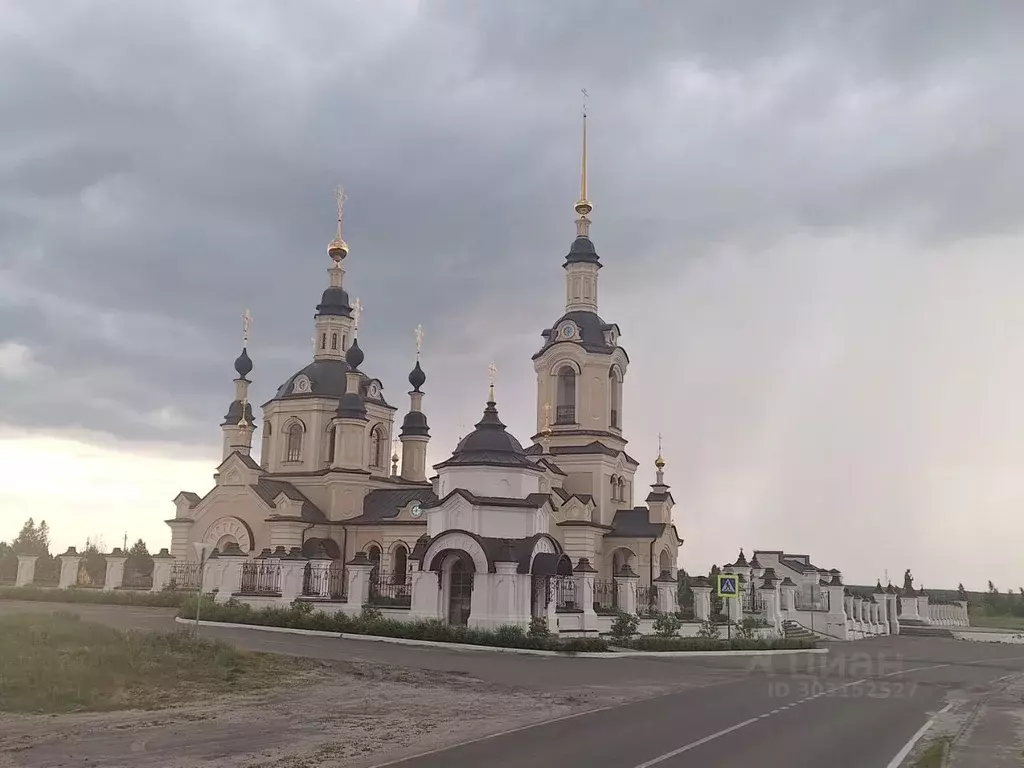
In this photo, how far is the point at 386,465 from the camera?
49.1 m

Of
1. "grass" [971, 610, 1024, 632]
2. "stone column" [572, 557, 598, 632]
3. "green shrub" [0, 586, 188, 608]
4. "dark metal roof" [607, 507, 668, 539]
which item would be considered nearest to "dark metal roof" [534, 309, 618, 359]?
"dark metal roof" [607, 507, 668, 539]

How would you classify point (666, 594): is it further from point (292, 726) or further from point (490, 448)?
point (292, 726)

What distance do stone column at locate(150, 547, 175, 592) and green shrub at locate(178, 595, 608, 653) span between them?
8.50 metres

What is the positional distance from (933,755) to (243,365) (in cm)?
4564

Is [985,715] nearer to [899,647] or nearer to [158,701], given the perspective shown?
[158,701]

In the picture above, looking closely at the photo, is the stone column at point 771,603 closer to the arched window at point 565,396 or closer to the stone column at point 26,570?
the arched window at point 565,396

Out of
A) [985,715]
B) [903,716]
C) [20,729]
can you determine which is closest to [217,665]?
[20,729]

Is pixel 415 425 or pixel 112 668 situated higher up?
pixel 415 425

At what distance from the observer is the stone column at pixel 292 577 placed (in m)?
33.1

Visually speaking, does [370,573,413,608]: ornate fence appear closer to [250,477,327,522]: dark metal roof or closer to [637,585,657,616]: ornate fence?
[637,585,657,616]: ornate fence

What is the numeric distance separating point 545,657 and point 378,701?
410 inches

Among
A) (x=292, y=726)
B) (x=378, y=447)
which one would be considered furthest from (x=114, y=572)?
(x=292, y=726)

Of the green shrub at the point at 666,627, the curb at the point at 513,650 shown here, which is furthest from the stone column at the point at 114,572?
the green shrub at the point at 666,627

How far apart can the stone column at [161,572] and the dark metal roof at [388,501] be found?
8240 mm
